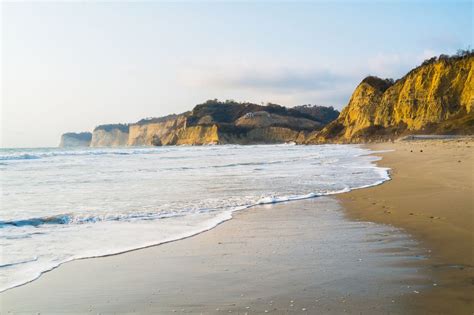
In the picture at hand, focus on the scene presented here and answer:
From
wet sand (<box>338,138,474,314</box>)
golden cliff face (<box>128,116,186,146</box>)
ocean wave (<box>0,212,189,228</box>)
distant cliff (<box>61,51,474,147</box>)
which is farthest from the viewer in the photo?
golden cliff face (<box>128,116,186,146</box>)

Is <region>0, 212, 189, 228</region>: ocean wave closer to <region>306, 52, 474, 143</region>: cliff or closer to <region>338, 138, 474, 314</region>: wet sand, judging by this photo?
<region>338, 138, 474, 314</region>: wet sand

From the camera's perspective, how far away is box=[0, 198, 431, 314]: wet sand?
3.46 m

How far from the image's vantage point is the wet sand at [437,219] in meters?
3.42

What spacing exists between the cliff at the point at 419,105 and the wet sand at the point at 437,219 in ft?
185

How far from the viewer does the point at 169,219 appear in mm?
7848

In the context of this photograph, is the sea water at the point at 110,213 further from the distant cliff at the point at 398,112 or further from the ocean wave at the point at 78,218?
the distant cliff at the point at 398,112

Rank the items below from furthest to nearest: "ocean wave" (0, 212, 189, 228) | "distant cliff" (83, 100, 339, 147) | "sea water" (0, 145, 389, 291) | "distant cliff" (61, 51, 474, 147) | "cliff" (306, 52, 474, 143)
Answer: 1. "distant cliff" (83, 100, 339, 147)
2. "distant cliff" (61, 51, 474, 147)
3. "cliff" (306, 52, 474, 143)
4. "ocean wave" (0, 212, 189, 228)
5. "sea water" (0, 145, 389, 291)

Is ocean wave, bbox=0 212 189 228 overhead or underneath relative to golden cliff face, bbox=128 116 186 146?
underneath

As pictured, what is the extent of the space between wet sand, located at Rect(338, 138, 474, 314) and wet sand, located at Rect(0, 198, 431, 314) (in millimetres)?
184

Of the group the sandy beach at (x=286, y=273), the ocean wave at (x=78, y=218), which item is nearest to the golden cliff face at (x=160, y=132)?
the ocean wave at (x=78, y=218)

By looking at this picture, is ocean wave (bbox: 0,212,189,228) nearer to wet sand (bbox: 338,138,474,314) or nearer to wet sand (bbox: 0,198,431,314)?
wet sand (bbox: 0,198,431,314)

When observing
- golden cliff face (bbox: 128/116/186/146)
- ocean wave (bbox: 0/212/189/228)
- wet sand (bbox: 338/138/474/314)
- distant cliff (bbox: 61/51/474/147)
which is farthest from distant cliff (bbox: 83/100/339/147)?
ocean wave (bbox: 0/212/189/228)

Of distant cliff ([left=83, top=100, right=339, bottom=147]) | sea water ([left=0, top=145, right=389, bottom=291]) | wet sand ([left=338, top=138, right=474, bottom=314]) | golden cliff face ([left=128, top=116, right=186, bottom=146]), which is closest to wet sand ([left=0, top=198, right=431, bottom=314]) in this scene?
wet sand ([left=338, top=138, right=474, bottom=314])

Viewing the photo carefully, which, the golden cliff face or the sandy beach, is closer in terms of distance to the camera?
the sandy beach
